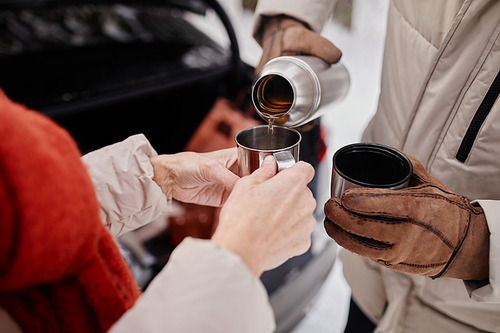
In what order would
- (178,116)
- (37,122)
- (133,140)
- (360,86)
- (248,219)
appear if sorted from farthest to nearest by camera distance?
(360,86), (178,116), (133,140), (248,219), (37,122)

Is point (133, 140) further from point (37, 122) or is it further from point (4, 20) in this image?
point (4, 20)

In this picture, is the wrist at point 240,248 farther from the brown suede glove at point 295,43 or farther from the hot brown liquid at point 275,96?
the brown suede glove at point 295,43

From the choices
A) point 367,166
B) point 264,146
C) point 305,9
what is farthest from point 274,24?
point 367,166

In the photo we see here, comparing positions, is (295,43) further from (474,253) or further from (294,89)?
(474,253)

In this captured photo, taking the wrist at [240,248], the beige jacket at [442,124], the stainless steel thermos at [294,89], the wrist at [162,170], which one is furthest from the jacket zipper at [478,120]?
the wrist at [162,170]

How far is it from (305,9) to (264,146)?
47cm

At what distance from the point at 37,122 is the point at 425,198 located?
0.64 m

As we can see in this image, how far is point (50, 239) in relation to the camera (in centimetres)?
37

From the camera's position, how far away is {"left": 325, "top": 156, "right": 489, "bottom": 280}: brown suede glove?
1.97 feet

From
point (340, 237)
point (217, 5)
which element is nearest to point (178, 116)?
point (217, 5)

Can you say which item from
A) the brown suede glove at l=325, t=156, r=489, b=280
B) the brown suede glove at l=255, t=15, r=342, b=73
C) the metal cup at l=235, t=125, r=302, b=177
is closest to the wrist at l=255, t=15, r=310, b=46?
the brown suede glove at l=255, t=15, r=342, b=73

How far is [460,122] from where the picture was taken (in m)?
0.72

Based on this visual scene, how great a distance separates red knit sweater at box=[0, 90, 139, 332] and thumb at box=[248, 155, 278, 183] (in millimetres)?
284

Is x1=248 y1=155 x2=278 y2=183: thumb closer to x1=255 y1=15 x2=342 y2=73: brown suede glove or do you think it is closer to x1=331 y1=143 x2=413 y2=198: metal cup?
x1=331 y1=143 x2=413 y2=198: metal cup
